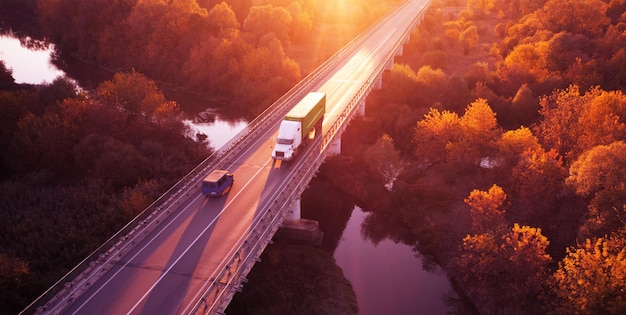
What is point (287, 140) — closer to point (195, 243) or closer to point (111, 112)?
point (195, 243)

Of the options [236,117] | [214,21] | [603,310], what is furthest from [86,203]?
[214,21]

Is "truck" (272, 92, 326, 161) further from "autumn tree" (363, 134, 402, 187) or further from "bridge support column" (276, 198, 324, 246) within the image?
"autumn tree" (363, 134, 402, 187)

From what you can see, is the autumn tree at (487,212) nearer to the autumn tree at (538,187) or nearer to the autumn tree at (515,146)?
the autumn tree at (538,187)

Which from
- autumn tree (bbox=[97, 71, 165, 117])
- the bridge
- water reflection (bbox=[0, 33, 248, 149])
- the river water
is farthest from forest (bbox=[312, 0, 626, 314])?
autumn tree (bbox=[97, 71, 165, 117])

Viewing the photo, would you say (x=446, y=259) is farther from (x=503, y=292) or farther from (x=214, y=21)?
(x=214, y=21)

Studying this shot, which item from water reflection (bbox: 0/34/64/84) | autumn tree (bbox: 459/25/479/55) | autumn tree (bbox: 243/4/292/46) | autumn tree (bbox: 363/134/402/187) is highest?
autumn tree (bbox: 243/4/292/46)
